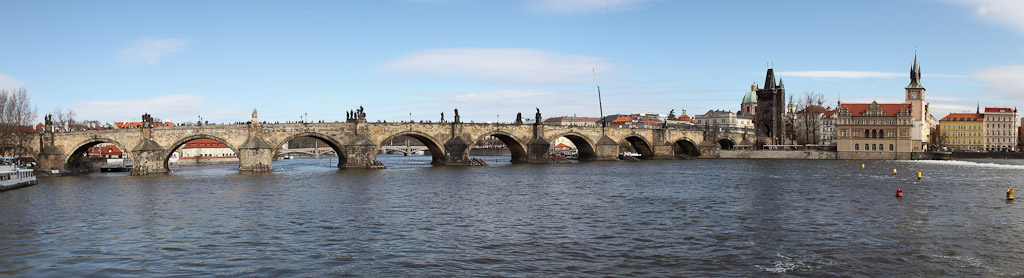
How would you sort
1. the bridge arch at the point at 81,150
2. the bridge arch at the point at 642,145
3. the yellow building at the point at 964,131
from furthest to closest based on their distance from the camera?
the yellow building at the point at 964,131 → the bridge arch at the point at 642,145 → the bridge arch at the point at 81,150

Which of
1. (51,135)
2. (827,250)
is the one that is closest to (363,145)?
(51,135)

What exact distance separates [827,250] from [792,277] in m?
3.66

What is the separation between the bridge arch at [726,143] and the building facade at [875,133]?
16.9 meters

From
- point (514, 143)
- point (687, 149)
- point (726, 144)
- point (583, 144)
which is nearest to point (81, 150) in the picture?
point (514, 143)

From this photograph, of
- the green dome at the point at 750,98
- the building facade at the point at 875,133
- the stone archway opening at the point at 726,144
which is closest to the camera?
the building facade at the point at 875,133

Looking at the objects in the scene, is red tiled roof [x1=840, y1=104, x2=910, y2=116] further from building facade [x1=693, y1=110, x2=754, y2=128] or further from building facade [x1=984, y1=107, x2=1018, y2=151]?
building facade [x1=693, y1=110, x2=754, y2=128]

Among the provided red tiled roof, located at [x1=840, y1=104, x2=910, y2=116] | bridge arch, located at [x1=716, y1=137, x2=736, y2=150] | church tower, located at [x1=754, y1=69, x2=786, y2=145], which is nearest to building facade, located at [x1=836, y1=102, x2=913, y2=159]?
red tiled roof, located at [x1=840, y1=104, x2=910, y2=116]

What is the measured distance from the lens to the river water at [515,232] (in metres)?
16.7

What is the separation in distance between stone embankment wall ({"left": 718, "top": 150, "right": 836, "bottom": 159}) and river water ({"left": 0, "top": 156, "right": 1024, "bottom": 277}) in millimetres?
48629

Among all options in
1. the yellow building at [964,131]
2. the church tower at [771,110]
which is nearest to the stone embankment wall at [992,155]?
the church tower at [771,110]

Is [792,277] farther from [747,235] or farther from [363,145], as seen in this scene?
[363,145]

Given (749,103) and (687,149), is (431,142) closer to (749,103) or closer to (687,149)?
(687,149)

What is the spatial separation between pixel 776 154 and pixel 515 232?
76.2m

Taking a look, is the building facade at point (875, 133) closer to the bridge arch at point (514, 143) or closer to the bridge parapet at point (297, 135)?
the bridge parapet at point (297, 135)
